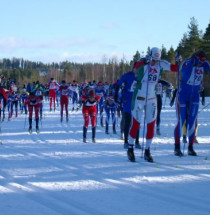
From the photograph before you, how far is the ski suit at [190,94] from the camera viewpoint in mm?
8789

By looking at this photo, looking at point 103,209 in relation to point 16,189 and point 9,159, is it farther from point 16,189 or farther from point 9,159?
point 9,159

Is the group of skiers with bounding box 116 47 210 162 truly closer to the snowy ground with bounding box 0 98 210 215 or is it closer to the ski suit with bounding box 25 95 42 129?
the snowy ground with bounding box 0 98 210 215

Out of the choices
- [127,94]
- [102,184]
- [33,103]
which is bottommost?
[102,184]

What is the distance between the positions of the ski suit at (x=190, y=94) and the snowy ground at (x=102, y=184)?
0.72 m

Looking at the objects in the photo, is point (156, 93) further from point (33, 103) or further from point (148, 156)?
point (33, 103)

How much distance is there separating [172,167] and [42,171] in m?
2.38

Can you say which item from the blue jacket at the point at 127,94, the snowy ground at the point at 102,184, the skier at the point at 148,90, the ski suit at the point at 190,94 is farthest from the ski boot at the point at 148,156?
the blue jacket at the point at 127,94

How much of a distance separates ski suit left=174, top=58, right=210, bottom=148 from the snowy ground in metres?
0.72

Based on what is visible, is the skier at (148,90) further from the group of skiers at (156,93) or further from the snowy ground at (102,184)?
the snowy ground at (102,184)

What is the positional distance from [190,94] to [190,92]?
5 centimetres

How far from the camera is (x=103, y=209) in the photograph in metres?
4.70

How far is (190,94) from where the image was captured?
29.3 feet

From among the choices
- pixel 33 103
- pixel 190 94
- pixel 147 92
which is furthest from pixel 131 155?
pixel 33 103

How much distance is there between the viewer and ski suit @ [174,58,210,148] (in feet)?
28.8
